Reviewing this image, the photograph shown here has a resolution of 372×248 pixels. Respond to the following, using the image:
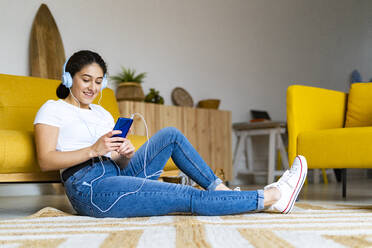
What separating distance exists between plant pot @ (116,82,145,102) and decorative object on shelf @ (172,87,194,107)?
0.62 m

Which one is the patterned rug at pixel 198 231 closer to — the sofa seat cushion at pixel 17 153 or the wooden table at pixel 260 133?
the sofa seat cushion at pixel 17 153

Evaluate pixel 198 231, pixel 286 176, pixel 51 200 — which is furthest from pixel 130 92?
pixel 198 231

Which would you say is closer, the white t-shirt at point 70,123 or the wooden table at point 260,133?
the white t-shirt at point 70,123

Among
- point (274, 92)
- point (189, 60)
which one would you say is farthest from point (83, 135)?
point (274, 92)

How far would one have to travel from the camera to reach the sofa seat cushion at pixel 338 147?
85.0 inches

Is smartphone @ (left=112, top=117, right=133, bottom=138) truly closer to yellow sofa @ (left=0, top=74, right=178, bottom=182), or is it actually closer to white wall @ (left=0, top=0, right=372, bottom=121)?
yellow sofa @ (left=0, top=74, right=178, bottom=182)

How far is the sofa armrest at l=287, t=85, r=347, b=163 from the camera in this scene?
2.44 metres

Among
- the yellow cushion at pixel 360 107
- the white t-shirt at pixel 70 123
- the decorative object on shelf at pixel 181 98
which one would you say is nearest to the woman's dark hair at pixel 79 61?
the white t-shirt at pixel 70 123

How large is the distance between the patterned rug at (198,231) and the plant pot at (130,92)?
2149mm

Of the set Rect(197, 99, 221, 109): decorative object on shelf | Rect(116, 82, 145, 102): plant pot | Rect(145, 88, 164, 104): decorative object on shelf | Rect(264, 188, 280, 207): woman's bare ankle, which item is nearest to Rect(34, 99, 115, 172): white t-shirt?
Rect(264, 188, 280, 207): woman's bare ankle

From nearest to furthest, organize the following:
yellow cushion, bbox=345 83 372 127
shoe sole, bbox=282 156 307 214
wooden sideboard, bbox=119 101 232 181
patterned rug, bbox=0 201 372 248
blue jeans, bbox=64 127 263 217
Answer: patterned rug, bbox=0 201 372 248, blue jeans, bbox=64 127 263 217, shoe sole, bbox=282 156 307 214, yellow cushion, bbox=345 83 372 127, wooden sideboard, bbox=119 101 232 181

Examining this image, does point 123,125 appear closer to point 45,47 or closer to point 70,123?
point 70,123

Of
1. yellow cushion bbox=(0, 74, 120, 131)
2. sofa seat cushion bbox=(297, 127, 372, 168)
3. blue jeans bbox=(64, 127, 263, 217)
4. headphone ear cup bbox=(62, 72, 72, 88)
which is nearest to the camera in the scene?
blue jeans bbox=(64, 127, 263, 217)

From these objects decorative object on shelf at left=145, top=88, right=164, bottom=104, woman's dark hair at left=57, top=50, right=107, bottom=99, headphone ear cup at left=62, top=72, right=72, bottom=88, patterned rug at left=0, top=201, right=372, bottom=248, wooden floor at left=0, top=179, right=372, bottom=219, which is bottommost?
wooden floor at left=0, top=179, right=372, bottom=219
